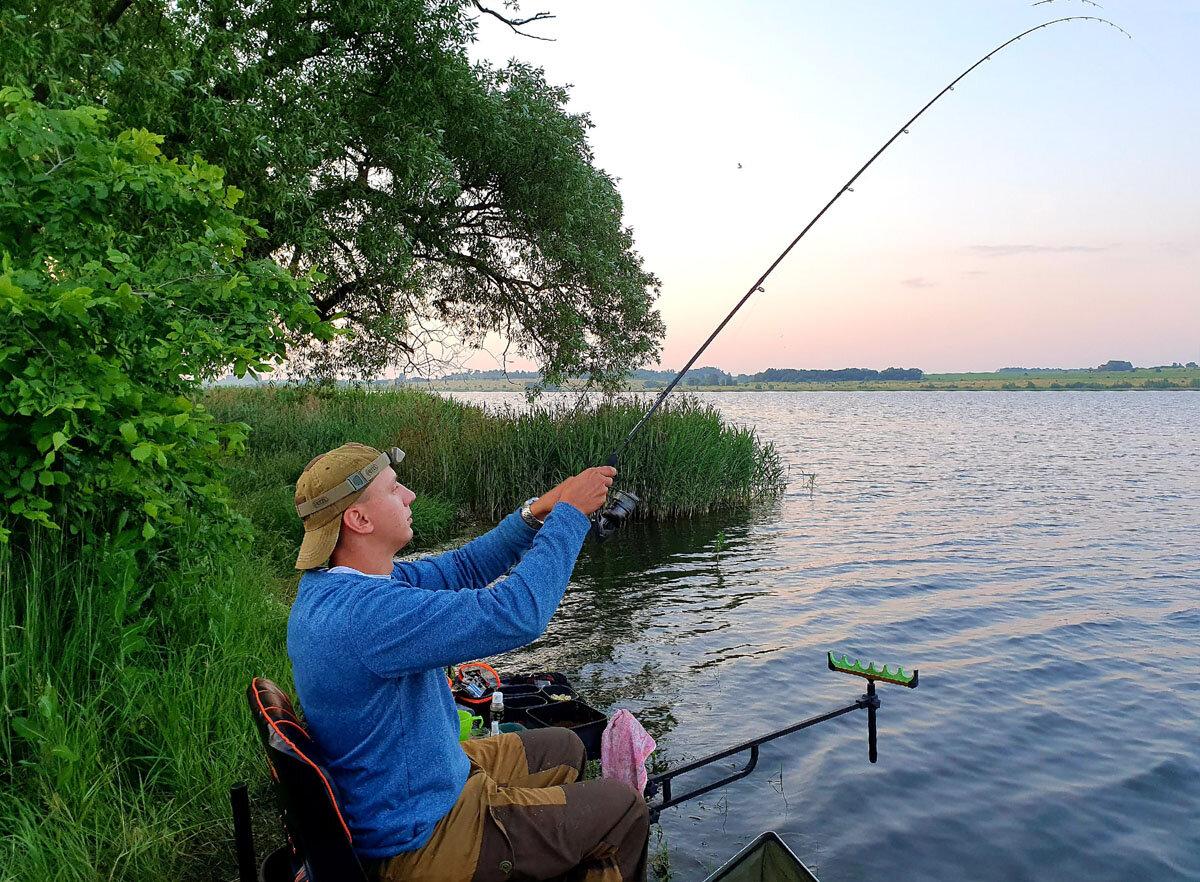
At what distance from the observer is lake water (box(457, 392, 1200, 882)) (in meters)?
5.09

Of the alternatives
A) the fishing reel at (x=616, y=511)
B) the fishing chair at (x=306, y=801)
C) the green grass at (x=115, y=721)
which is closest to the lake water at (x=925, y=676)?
the fishing reel at (x=616, y=511)

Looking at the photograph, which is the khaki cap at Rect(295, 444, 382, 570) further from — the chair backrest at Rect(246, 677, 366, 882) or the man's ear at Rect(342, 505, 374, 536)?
the chair backrest at Rect(246, 677, 366, 882)

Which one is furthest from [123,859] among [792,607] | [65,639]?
[792,607]

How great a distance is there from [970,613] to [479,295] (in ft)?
34.7

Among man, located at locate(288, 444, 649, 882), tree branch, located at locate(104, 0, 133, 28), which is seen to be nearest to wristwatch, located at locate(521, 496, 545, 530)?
man, located at locate(288, 444, 649, 882)

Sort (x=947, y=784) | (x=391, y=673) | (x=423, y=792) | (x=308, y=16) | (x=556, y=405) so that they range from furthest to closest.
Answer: (x=556, y=405) < (x=308, y=16) < (x=947, y=784) < (x=423, y=792) < (x=391, y=673)

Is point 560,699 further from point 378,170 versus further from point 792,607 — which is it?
point 378,170

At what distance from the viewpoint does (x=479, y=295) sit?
16.6 m

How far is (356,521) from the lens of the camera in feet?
8.96

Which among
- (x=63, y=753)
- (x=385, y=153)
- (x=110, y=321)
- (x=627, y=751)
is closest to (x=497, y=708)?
(x=627, y=751)

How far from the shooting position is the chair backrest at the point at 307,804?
7.65 ft

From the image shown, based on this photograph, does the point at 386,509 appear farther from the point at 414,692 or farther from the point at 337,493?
the point at 414,692

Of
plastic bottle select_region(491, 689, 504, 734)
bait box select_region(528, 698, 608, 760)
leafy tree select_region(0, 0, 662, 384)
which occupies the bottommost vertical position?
bait box select_region(528, 698, 608, 760)

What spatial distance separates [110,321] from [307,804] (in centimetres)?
255
